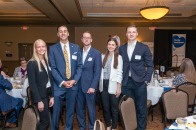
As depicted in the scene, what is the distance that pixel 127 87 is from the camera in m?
3.35

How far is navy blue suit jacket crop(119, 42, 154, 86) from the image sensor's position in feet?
10.7

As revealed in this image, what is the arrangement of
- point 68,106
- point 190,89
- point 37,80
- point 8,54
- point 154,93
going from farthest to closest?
point 8,54
point 154,93
point 190,89
point 68,106
point 37,80

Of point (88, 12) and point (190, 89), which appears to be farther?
point (88, 12)

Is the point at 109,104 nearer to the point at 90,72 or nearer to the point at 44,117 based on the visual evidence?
the point at 90,72

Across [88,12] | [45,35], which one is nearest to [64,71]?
[88,12]

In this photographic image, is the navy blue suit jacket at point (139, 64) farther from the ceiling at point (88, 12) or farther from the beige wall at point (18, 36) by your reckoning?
the beige wall at point (18, 36)

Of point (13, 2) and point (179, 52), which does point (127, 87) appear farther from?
point (179, 52)

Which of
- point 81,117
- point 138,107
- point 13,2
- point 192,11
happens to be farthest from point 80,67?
point 192,11

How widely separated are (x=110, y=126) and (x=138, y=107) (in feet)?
2.01

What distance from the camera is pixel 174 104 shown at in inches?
121

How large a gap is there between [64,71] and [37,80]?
18.7 inches

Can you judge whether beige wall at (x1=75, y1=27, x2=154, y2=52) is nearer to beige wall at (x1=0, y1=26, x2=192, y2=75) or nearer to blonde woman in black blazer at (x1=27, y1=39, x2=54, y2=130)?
beige wall at (x1=0, y1=26, x2=192, y2=75)

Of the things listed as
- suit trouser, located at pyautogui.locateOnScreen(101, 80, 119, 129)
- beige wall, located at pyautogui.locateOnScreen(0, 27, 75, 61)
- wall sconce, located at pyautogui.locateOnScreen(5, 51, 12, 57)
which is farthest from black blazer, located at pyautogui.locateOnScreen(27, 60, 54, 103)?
wall sconce, located at pyautogui.locateOnScreen(5, 51, 12, 57)

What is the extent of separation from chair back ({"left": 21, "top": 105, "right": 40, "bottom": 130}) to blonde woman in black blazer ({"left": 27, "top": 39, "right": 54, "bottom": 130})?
71 centimetres
